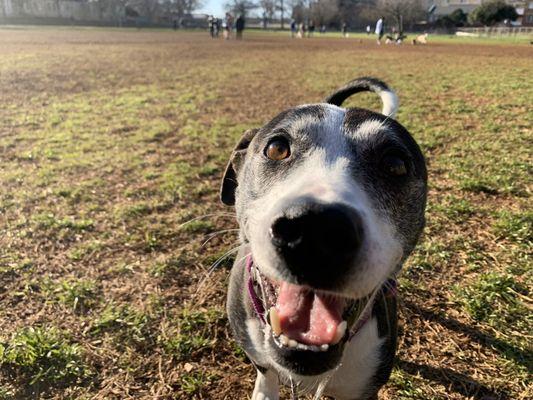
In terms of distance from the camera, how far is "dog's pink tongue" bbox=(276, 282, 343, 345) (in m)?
2.03

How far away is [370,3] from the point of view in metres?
100

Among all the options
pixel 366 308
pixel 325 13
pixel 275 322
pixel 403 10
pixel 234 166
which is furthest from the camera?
pixel 325 13

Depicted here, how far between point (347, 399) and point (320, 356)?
0.93m

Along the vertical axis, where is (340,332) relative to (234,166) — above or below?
below

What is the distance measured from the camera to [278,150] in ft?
8.21

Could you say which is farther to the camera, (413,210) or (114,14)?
(114,14)

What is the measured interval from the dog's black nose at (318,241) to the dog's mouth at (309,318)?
228 mm

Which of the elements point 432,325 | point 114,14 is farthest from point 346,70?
point 114,14

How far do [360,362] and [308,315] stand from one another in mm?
669

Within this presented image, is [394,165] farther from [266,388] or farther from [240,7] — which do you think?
[240,7]

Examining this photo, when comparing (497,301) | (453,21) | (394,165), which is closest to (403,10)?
(453,21)

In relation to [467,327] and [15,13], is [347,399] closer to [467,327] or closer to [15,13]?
[467,327]

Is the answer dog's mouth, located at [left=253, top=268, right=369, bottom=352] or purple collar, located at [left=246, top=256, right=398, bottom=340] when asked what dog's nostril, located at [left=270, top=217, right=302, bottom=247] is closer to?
dog's mouth, located at [left=253, top=268, right=369, bottom=352]

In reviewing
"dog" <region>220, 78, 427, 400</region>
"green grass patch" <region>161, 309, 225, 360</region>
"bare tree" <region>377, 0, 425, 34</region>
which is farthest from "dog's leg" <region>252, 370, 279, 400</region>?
"bare tree" <region>377, 0, 425, 34</region>
